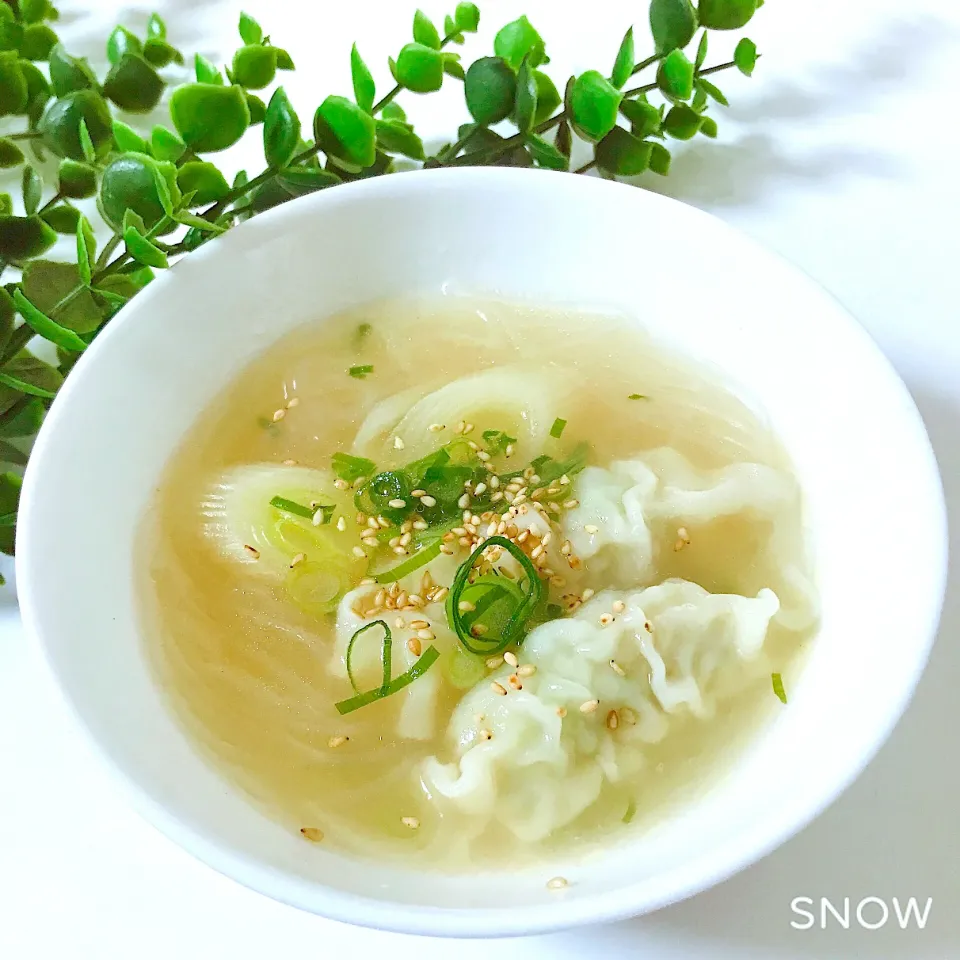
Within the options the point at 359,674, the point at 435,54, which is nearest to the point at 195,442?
the point at 359,674

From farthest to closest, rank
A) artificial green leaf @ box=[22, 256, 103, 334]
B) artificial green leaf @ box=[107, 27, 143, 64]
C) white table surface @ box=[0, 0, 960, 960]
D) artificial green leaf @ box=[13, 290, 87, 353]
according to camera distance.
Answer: artificial green leaf @ box=[107, 27, 143, 64], artificial green leaf @ box=[22, 256, 103, 334], artificial green leaf @ box=[13, 290, 87, 353], white table surface @ box=[0, 0, 960, 960]

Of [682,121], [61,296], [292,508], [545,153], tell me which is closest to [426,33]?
[545,153]

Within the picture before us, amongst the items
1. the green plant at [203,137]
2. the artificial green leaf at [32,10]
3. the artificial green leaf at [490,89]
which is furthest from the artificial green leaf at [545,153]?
the artificial green leaf at [32,10]

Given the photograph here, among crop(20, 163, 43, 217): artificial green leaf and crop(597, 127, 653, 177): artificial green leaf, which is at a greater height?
crop(20, 163, 43, 217): artificial green leaf

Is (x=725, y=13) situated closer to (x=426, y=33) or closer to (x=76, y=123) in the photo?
(x=426, y=33)

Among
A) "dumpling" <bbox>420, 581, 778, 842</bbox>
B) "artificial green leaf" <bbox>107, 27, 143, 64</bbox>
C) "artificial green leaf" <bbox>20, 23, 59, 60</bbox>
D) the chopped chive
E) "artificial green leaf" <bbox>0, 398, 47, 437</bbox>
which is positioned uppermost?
"artificial green leaf" <bbox>20, 23, 59, 60</bbox>

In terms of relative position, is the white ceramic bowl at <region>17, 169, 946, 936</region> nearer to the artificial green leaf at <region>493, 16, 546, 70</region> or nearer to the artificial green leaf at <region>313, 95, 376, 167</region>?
the artificial green leaf at <region>313, 95, 376, 167</region>

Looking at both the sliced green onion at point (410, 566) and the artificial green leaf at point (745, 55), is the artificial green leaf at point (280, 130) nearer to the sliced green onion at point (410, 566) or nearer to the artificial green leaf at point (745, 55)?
the sliced green onion at point (410, 566)

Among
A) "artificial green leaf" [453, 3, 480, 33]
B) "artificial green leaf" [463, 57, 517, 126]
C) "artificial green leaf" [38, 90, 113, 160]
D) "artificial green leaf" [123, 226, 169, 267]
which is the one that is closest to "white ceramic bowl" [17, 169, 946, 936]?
"artificial green leaf" [123, 226, 169, 267]
